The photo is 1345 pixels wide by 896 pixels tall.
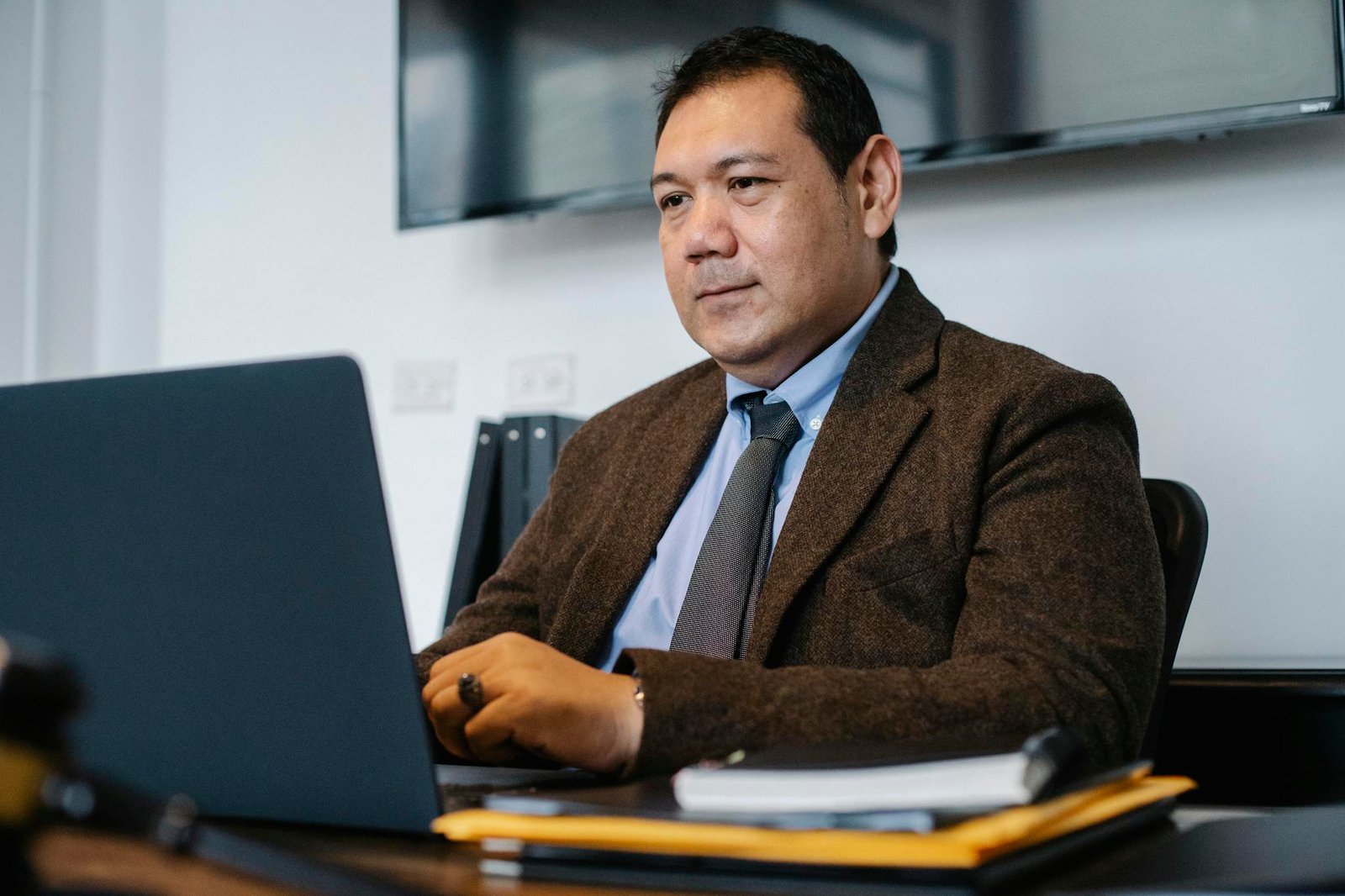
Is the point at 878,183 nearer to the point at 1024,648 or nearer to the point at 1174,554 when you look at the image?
the point at 1174,554

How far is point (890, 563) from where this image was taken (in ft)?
3.95

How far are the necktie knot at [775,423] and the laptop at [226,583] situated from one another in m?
0.80

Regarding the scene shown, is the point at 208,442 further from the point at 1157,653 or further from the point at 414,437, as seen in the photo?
the point at 414,437

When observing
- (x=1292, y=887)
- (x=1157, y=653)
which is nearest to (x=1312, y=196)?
(x=1157, y=653)

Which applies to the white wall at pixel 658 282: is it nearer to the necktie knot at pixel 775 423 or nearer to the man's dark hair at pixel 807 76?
the man's dark hair at pixel 807 76

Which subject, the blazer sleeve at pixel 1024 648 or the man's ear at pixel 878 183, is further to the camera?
the man's ear at pixel 878 183

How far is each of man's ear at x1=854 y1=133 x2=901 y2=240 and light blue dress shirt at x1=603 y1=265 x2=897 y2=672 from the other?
0.21ft

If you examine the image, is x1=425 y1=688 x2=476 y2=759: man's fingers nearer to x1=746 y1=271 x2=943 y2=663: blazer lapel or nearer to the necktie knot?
x1=746 y1=271 x2=943 y2=663: blazer lapel

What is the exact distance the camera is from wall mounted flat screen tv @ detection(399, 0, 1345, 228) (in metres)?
1.77

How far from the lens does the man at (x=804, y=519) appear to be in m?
0.86

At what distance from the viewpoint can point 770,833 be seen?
1.78ft

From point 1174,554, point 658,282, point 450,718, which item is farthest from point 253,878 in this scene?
point 658,282

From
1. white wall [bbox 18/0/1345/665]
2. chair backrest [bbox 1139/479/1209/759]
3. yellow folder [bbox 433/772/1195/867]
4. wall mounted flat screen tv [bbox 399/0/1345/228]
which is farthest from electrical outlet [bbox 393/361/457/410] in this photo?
yellow folder [bbox 433/772/1195/867]

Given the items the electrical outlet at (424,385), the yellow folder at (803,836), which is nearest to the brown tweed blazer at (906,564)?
the yellow folder at (803,836)
